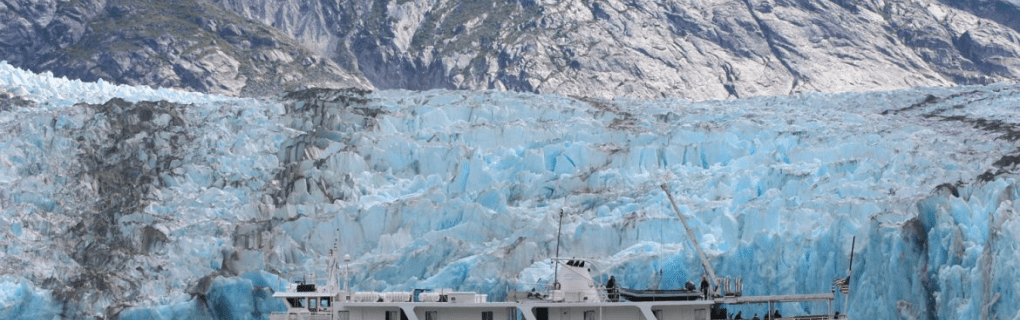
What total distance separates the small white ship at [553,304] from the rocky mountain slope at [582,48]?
6090 centimetres

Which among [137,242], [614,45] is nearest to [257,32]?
[614,45]

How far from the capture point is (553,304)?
30359 mm

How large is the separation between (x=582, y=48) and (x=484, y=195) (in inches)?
2030

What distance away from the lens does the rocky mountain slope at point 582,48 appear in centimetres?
9469

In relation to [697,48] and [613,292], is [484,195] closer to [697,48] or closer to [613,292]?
[613,292]

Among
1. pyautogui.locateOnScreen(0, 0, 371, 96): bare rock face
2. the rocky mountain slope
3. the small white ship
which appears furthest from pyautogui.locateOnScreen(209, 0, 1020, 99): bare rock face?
the small white ship

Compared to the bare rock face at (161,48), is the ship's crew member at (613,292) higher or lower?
lower

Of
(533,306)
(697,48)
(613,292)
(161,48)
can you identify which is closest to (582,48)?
(697,48)

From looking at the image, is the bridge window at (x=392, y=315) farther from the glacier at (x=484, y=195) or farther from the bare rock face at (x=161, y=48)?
the bare rock face at (x=161, y=48)

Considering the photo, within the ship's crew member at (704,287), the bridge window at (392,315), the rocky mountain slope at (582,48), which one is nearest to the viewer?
the bridge window at (392,315)

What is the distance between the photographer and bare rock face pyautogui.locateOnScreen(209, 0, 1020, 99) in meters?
95.2

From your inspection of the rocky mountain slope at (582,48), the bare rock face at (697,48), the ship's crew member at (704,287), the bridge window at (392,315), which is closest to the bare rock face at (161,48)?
the rocky mountain slope at (582,48)

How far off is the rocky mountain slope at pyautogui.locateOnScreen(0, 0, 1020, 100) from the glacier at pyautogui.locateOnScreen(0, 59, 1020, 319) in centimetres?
3620

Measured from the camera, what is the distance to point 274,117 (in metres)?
53.9
